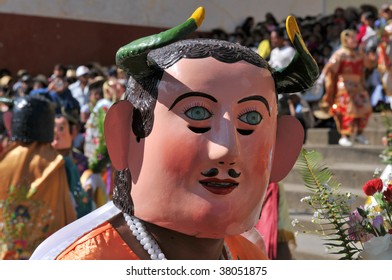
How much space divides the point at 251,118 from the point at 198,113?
0.16 m

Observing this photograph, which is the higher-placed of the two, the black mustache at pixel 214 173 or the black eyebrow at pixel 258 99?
the black eyebrow at pixel 258 99

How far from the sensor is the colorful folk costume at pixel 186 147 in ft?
6.63

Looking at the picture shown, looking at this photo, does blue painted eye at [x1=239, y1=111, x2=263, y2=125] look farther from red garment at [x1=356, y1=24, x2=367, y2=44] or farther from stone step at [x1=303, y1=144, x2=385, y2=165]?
red garment at [x1=356, y1=24, x2=367, y2=44]

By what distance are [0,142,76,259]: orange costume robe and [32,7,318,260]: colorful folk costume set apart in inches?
83.8

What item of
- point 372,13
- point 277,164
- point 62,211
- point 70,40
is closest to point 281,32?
point 372,13

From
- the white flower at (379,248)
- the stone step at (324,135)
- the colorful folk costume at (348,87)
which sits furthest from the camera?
the stone step at (324,135)

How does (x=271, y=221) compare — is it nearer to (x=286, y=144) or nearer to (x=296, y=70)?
(x=286, y=144)

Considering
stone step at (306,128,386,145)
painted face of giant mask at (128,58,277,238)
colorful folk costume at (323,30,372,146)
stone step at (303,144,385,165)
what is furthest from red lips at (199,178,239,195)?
stone step at (306,128,386,145)

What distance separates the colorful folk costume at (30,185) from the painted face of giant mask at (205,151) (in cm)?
229

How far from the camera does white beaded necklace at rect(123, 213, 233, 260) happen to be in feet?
7.02

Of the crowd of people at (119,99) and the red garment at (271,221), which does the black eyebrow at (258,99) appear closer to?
the crowd of people at (119,99)

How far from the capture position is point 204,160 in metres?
2.01

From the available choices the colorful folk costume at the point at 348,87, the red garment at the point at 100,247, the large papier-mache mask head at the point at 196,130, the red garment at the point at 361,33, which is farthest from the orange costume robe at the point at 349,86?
the red garment at the point at 100,247

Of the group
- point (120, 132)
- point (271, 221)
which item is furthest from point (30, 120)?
point (120, 132)
